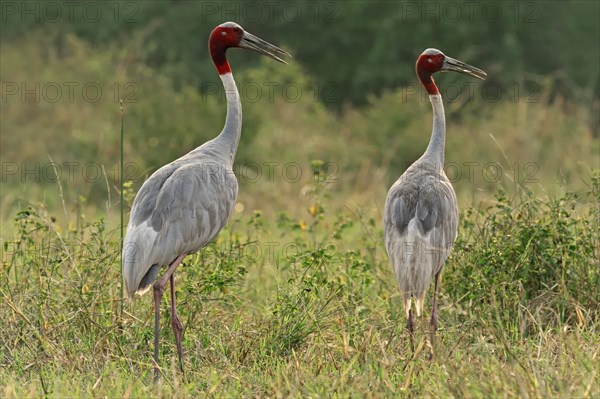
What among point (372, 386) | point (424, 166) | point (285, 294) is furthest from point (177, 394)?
point (424, 166)

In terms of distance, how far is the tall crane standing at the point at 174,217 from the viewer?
5.90 meters

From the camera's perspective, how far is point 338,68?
17141 millimetres

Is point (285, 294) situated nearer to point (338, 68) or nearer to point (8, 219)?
point (8, 219)

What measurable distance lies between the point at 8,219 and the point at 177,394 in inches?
198

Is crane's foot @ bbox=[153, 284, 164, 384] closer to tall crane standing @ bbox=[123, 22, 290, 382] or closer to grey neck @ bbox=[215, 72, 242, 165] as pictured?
tall crane standing @ bbox=[123, 22, 290, 382]

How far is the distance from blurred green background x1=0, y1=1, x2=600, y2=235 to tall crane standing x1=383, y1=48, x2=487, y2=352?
338 centimetres

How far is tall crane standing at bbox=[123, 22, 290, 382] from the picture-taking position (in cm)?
590

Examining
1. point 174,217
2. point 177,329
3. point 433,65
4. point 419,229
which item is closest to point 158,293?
point 177,329

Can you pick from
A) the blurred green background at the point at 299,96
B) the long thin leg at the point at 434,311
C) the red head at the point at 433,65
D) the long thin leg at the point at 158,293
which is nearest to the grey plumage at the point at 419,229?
the long thin leg at the point at 434,311

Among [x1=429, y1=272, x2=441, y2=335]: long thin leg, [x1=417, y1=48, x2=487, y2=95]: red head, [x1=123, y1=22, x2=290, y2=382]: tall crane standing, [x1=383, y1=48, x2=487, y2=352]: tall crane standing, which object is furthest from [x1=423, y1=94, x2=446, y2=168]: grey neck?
[x1=123, y1=22, x2=290, y2=382]: tall crane standing

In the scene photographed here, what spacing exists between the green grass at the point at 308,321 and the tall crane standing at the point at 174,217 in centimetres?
25

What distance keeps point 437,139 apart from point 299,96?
27.1 feet

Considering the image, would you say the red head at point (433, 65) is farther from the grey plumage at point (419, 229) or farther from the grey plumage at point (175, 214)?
the grey plumage at point (175, 214)

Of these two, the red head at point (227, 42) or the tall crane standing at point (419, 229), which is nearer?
the tall crane standing at point (419, 229)
